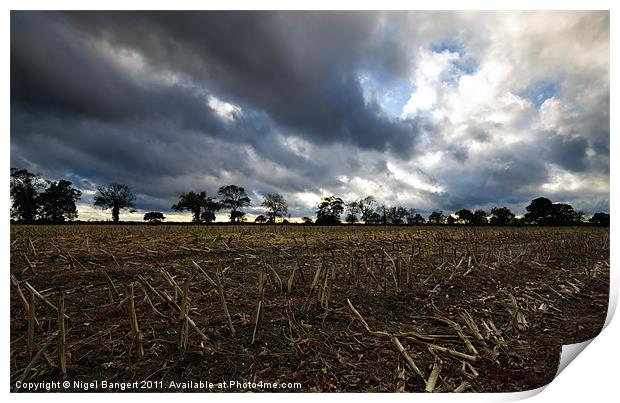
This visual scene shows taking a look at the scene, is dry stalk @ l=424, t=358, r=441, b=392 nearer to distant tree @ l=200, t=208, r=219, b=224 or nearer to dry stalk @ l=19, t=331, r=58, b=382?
dry stalk @ l=19, t=331, r=58, b=382

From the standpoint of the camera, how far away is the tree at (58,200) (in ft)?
23.5

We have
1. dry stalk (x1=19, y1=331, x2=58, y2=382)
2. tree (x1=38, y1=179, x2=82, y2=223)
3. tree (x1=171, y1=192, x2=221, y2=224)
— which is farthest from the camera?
tree (x1=171, y1=192, x2=221, y2=224)

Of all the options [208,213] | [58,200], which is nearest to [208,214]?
[208,213]

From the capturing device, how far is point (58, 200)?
8641mm

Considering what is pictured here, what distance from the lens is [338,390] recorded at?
3.09m

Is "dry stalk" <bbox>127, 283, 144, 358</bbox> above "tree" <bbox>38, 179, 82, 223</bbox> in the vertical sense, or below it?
below

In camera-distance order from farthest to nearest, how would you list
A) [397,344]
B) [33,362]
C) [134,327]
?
[397,344] → [134,327] → [33,362]

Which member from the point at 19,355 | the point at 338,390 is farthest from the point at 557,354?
the point at 19,355

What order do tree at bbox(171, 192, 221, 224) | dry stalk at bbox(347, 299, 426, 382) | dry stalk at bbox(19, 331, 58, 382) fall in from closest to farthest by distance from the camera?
1. dry stalk at bbox(19, 331, 58, 382)
2. dry stalk at bbox(347, 299, 426, 382)
3. tree at bbox(171, 192, 221, 224)

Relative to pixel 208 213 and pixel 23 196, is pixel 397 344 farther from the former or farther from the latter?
pixel 208 213

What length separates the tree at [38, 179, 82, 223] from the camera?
7172mm

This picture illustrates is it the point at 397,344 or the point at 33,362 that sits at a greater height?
the point at 33,362

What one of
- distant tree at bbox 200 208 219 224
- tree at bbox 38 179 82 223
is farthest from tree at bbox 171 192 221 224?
tree at bbox 38 179 82 223

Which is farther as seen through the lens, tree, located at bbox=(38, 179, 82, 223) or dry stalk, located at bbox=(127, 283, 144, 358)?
tree, located at bbox=(38, 179, 82, 223)
